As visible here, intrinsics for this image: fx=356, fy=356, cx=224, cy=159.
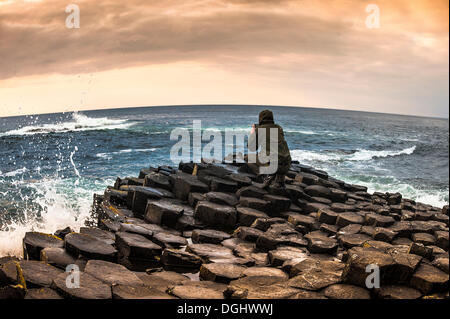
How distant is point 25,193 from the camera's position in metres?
12.2

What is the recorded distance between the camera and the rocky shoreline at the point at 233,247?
131 inches

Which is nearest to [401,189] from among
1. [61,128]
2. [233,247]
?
[233,247]

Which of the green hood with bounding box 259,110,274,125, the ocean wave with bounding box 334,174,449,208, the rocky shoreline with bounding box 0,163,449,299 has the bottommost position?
the ocean wave with bounding box 334,174,449,208

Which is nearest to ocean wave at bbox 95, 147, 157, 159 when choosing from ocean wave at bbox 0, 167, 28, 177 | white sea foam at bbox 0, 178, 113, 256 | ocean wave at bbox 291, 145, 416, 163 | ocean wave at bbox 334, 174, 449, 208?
ocean wave at bbox 0, 167, 28, 177

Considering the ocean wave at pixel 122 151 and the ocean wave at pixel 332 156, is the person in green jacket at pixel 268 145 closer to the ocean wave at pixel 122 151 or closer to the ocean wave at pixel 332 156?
the ocean wave at pixel 332 156

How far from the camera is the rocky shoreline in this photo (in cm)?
333

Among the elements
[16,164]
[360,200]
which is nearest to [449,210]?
[360,200]

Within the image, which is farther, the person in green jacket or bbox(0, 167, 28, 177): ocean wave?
bbox(0, 167, 28, 177): ocean wave

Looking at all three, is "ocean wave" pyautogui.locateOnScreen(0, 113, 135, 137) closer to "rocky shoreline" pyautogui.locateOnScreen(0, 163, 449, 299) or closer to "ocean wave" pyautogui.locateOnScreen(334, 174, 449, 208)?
"ocean wave" pyautogui.locateOnScreen(334, 174, 449, 208)

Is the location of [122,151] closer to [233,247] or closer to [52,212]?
[52,212]

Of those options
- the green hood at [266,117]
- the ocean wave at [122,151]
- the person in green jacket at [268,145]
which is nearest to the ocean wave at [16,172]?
the ocean wave at [122,151]
